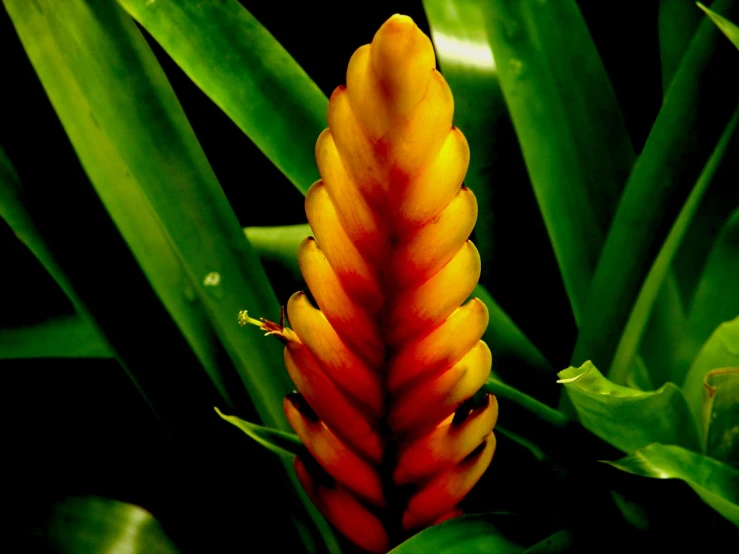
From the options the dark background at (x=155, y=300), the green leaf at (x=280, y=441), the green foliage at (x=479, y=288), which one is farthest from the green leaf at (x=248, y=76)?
the green leaf at (x=280, y=441)

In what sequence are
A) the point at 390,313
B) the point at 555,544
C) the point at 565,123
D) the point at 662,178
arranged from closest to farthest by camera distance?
the point at 390,313, the point at 555,544, the point at 662,178, the point at 565,123

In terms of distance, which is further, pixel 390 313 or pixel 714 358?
pixel 714 358

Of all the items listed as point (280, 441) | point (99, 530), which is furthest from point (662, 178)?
point (99, 530)

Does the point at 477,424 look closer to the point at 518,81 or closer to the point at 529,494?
the point at 529,494

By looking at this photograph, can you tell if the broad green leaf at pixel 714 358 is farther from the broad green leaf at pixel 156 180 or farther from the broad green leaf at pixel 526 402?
the broad green leaf at pixel 156 180

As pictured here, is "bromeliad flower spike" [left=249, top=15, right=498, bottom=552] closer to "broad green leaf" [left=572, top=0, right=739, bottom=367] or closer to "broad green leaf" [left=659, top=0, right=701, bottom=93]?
"broad green leaf" [left=572, top=0, right=739, bottom=367]

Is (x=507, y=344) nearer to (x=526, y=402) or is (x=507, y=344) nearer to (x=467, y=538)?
(x=526, y=402)
